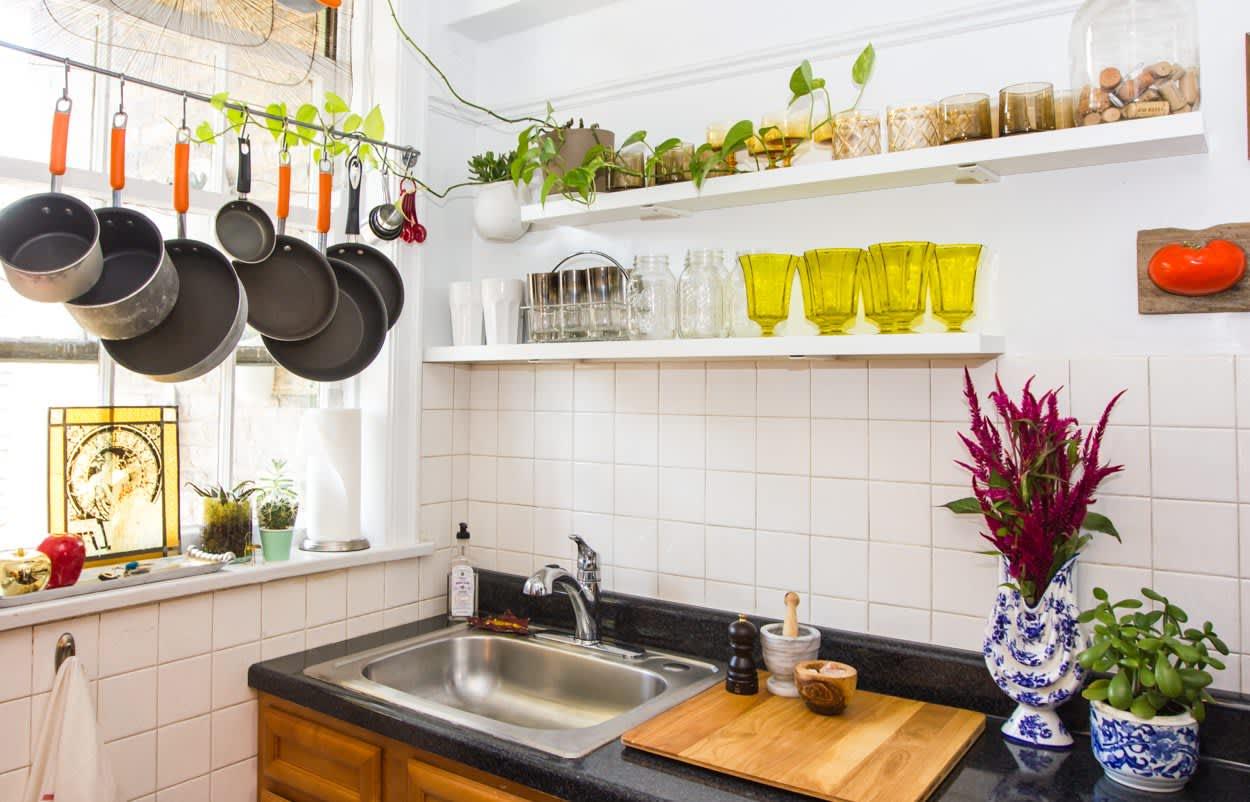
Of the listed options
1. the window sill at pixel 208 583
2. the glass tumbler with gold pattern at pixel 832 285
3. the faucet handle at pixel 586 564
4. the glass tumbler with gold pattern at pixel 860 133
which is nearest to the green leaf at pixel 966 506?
the glass tumbler with gold pattern at pixel 832 285

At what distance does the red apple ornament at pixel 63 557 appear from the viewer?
5.12 ft

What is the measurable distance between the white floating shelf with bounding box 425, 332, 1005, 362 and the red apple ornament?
34.2 inches

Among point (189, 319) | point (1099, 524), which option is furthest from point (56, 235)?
point (1099, 524)

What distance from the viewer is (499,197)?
2162 millimetres

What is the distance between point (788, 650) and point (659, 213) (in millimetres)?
914

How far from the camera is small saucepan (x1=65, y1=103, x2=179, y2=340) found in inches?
55.4

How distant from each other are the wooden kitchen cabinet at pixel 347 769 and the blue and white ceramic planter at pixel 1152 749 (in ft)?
2.73

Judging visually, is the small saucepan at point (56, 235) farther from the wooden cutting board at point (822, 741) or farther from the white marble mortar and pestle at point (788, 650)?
the white marble mortar and pestle at point (788, 650)

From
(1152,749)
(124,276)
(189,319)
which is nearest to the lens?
(1152,749)

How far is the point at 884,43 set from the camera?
68.2 inches

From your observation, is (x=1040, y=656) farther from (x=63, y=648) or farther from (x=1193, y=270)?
(x=63, y=648)

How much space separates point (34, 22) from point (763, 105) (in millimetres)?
1370

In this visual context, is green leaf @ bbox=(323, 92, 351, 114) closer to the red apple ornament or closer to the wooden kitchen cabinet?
the red apple ornament

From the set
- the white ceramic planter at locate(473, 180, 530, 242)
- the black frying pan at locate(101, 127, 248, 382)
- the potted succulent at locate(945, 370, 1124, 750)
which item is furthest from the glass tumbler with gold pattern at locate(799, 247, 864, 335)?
Answer: the black frying pan at locate(101, 127, 248, 382)
